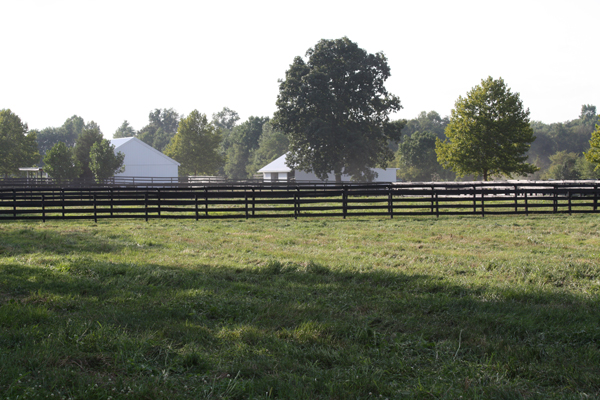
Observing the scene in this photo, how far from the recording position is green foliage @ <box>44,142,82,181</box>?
5384 cm

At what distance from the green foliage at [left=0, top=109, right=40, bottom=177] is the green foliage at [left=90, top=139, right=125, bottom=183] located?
12.4 metres

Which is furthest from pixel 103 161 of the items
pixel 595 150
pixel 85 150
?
pixel 595 150

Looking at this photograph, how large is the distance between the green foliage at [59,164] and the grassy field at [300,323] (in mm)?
49131

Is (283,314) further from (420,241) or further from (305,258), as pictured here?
(420,241)

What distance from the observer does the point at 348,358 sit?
425 cm

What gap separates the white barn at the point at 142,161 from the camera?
6134cm

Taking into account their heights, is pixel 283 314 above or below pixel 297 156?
below

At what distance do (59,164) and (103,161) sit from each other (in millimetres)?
4936

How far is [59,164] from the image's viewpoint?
54281 mm

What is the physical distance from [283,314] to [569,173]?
245 ft

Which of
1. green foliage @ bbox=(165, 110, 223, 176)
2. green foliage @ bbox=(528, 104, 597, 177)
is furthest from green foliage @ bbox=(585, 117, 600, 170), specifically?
green foliage @ bbox=(528, 104, 597, 177)

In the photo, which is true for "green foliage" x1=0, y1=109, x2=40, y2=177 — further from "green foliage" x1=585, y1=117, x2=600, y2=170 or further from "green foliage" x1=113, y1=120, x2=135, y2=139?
"green foliage" x1=113, y1=120, x2=135, y2=139

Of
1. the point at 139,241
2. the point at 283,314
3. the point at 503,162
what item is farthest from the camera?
the point at 503,162

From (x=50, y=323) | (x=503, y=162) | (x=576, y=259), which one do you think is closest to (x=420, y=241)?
(x=576, y=259)
